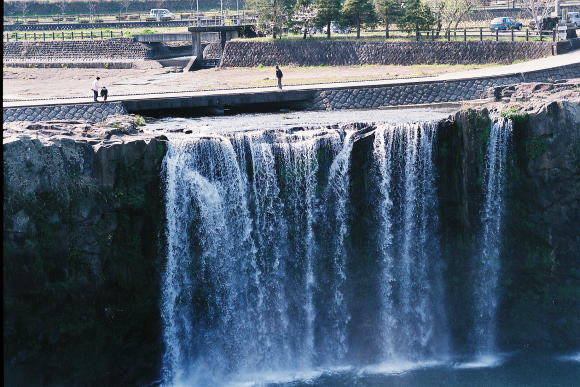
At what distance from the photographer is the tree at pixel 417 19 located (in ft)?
206

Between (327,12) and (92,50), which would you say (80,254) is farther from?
(92,50)

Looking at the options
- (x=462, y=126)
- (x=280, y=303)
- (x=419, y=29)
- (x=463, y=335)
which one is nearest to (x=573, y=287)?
(x=463, y=335)

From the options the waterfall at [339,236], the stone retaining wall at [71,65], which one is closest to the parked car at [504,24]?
the stone retaining wall at [71,65]

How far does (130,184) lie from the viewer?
31562mm

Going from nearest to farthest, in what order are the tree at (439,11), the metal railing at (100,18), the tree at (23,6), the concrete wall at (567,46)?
the concrete wall at (567,46) → the tree at (439,11) → the metal railing at (100,18) → the tree at (23,6)

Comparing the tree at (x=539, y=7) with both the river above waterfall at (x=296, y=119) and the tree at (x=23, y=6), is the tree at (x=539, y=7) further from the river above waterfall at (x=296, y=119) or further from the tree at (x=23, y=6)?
the tree at (x=23, y=6)

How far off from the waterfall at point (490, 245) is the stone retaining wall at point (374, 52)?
73.6 feet

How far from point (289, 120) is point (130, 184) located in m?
12.8

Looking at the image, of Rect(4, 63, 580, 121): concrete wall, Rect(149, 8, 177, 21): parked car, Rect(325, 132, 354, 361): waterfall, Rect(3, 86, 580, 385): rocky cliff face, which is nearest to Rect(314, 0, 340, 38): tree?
Rect(4, 63, 580, 121): concrete wall

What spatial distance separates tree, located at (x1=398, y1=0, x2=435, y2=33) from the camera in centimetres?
6266

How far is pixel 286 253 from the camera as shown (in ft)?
112

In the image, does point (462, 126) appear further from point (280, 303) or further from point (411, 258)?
point (280, 303)

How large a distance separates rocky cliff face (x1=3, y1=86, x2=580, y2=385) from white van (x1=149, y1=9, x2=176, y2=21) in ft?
202

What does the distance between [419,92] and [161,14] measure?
54658 mm
